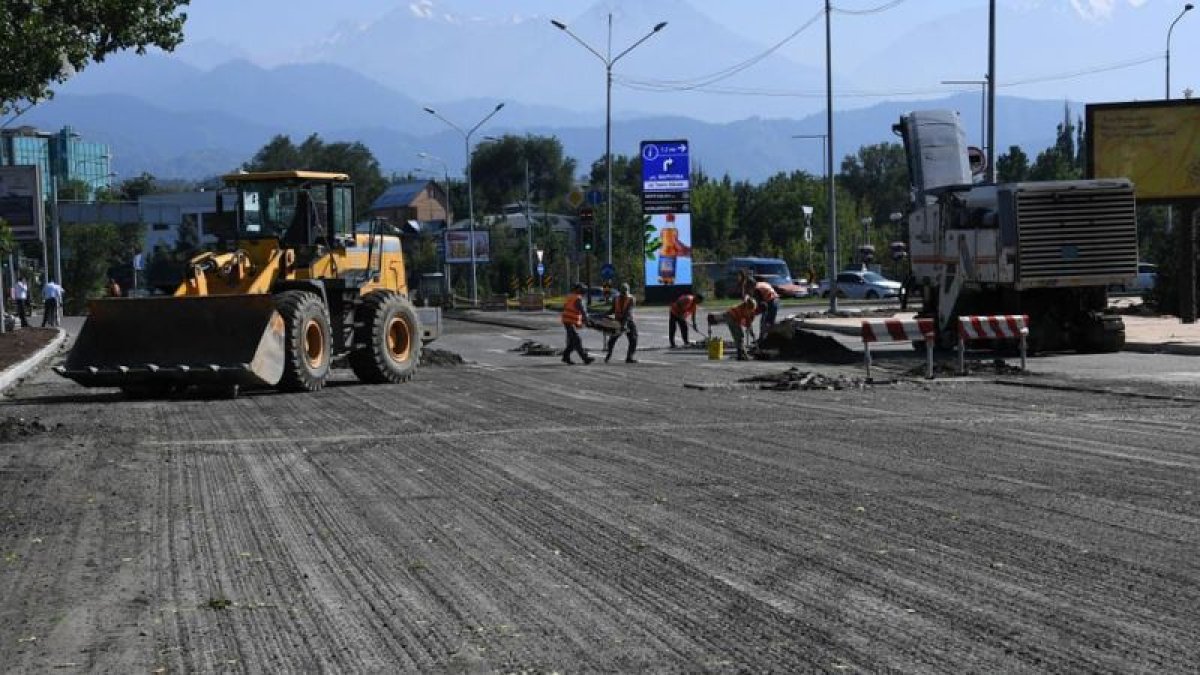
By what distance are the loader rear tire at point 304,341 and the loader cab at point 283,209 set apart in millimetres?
1312

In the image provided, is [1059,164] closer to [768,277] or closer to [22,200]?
[768,277]

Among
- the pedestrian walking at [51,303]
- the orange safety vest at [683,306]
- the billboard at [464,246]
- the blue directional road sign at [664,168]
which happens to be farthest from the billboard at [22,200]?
the billboard at [464,246]

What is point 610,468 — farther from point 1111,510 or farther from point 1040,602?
point 1040,602

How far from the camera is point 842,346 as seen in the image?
31.8 metres

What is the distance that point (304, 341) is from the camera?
22094 millimetres

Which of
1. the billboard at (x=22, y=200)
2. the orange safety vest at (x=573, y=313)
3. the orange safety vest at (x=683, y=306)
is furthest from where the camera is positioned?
the billboard at (x=22, y=200)

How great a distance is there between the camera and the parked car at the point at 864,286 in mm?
72188

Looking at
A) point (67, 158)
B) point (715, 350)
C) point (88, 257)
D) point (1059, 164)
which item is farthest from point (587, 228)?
point (67, 158)

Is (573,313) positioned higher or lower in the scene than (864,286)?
higher

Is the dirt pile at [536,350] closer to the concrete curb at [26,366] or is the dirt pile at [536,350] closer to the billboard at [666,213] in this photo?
the concrete curb at [26,366]

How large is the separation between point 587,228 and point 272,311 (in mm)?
35498

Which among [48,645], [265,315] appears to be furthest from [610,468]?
[265,315]

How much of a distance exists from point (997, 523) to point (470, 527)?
135 inches

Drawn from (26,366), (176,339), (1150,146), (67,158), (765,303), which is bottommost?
(26,366)
